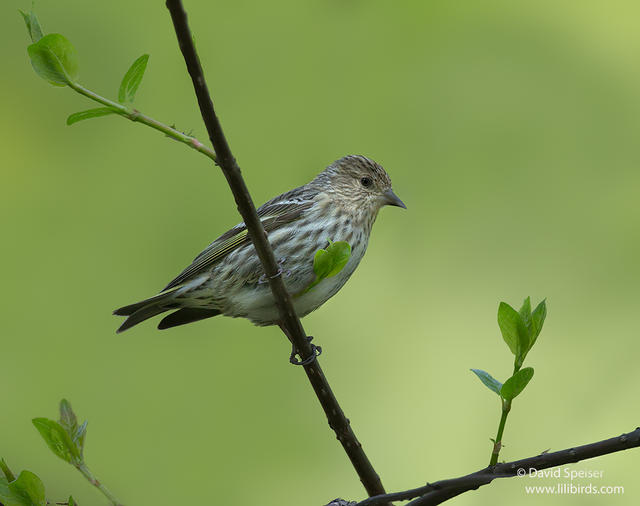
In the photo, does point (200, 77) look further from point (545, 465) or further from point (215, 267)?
point (215, 267)

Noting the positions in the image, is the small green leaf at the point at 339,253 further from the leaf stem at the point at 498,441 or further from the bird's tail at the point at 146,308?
the bird's tail at the point at 146,308

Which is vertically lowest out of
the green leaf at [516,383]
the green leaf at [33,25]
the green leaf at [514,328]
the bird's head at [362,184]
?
the green leaf at [516,383]

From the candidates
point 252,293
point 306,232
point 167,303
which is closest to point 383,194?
point 306,232

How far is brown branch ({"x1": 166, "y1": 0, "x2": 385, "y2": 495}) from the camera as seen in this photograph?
1010 mm

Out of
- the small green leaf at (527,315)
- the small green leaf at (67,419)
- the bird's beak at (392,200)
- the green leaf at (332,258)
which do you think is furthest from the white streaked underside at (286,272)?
the small green leaf at (527,315)

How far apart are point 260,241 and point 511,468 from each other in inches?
24.4

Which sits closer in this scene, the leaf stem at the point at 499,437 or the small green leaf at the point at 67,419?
the leaf stem at the point at 499,437

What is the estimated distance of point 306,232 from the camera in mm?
2439

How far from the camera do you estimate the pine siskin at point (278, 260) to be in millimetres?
2371

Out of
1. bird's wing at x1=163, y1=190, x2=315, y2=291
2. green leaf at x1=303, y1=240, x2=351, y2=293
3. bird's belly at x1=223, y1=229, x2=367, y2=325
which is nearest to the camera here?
green leaf at x1=303, y1=240, x2=351, y2=293

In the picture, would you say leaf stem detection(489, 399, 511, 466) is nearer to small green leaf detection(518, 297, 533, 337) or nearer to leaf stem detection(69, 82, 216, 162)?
small green leaf detection(518, 297, 533, 337)

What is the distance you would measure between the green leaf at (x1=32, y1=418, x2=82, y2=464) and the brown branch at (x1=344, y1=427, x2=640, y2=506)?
24.2 inches

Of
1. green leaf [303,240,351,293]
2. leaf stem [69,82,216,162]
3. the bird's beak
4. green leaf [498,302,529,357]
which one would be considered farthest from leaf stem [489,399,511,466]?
the bird's beak

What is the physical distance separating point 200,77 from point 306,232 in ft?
4.67
